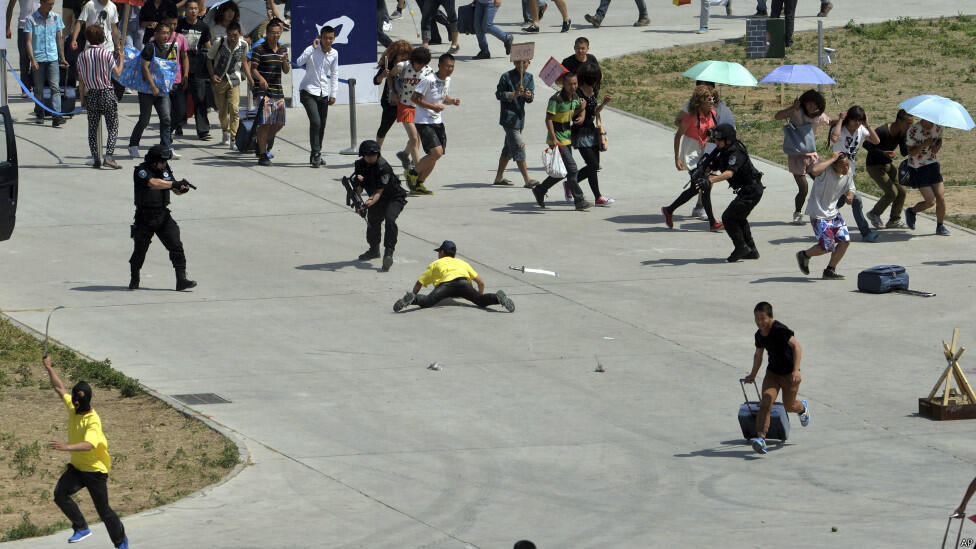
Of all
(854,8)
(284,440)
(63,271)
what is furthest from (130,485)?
(854,8)

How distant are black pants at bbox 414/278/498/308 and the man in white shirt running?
672 cm

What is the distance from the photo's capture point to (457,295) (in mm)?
15562

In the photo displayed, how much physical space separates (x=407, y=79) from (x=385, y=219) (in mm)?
4103

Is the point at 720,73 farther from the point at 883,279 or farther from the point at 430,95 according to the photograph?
the point at 883,279

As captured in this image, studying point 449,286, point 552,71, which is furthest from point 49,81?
point 449,286

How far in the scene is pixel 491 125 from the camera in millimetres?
24719

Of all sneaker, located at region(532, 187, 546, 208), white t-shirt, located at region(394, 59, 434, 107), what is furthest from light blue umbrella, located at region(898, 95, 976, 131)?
white t-shirt, located at region(394, 59, 434, 107)

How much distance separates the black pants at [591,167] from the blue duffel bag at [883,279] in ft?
14.6

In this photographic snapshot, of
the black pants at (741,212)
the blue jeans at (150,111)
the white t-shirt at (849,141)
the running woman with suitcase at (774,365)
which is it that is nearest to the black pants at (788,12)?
the white t-shirt at (849,141)

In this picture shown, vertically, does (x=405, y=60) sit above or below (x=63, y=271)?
above

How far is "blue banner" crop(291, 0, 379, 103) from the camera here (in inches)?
939

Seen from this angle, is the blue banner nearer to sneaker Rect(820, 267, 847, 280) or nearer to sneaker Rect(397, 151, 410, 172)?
sneaker Rect(397, 151, 410, 172)

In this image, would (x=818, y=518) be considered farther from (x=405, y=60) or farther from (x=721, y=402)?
(x=405, y=60)

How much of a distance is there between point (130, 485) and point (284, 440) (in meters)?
1.23
